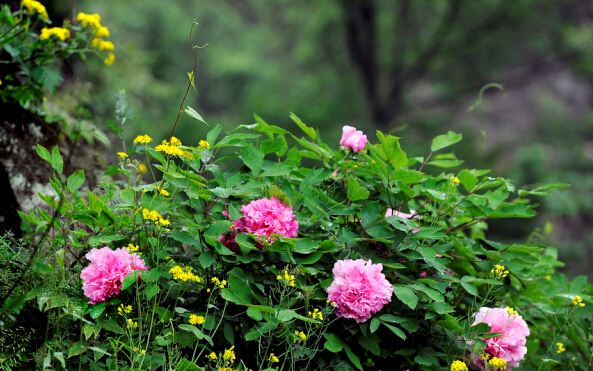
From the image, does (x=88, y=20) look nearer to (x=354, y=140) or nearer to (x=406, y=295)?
(x=354, y=140)

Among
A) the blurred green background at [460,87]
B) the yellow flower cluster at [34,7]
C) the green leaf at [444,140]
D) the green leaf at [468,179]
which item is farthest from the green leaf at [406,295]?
the blurred green background at [460,87]

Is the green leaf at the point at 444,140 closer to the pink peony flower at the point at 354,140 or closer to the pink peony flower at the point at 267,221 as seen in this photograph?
the pink peony flower at the point at 354,140

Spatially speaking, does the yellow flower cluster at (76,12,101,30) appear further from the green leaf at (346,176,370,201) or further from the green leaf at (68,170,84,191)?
the green leaf at (346,176,370,201)

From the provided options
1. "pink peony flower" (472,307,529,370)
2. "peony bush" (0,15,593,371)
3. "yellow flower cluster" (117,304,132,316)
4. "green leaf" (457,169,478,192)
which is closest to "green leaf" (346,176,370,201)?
"peony bush" (0,15,593,371)

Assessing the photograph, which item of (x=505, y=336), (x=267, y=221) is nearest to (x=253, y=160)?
(x=267, y=221)

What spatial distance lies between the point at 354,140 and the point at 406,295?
1.45ft

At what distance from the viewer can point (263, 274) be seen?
1.03 meters

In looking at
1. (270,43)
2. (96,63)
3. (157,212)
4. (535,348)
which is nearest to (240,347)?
(157,212)

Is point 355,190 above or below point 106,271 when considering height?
above

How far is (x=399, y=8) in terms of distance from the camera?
9.23 m

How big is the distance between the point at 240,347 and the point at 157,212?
38 cm

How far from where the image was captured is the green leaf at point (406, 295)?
36.2 inches

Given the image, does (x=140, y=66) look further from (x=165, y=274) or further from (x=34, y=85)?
(x=165, y=274)

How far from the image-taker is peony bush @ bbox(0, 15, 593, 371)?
0.89m
